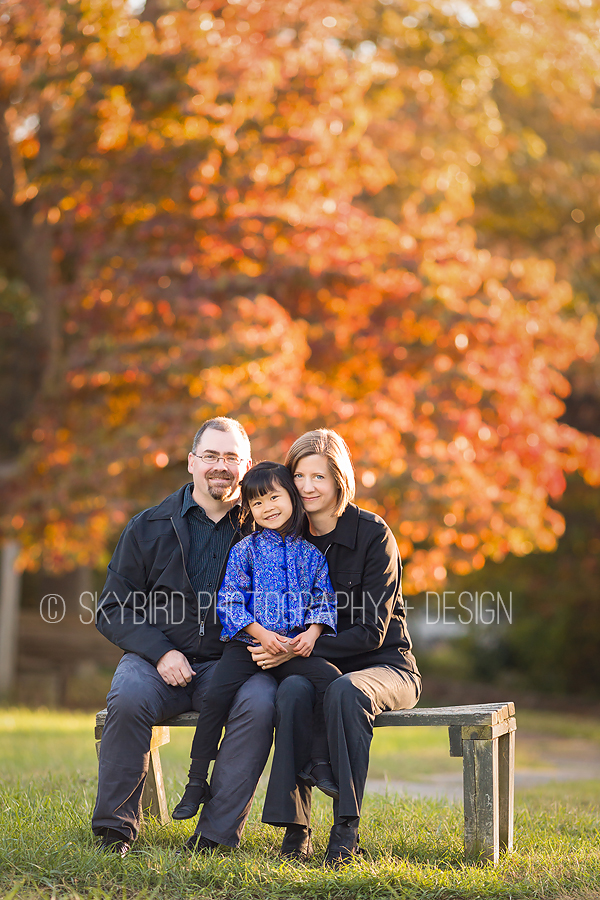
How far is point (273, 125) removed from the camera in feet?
26.9

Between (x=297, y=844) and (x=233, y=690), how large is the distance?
638 mm

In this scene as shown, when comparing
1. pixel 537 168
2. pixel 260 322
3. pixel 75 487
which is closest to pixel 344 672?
pixel 260 322

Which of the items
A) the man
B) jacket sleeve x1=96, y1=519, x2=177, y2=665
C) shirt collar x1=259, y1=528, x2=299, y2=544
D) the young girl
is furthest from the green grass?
shirt collar x1=259, y1=528, x2=299, y2=544

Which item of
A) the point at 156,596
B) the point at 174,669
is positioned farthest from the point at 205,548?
the point at 174,669

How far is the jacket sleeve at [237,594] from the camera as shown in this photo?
3.72 metres

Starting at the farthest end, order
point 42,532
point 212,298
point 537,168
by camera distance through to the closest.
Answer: point 537,168
point 42,532
point 212,298

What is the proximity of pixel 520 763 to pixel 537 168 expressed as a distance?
22.3ft

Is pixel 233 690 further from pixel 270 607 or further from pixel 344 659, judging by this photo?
pixel 344 659

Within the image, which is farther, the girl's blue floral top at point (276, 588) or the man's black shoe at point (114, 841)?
the girl's blue floral top at point (276, 588)

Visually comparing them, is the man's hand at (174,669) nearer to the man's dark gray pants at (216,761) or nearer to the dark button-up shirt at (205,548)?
the man's dark gray pants at (216,761)

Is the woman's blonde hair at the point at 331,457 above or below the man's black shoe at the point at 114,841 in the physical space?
above

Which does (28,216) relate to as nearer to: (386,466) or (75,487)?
(75,487)

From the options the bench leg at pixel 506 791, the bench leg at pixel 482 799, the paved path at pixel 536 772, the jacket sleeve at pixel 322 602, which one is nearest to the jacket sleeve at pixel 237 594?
the jacket sleeve at pixel 322 602

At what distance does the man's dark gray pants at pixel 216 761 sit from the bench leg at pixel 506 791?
102 centimetres
